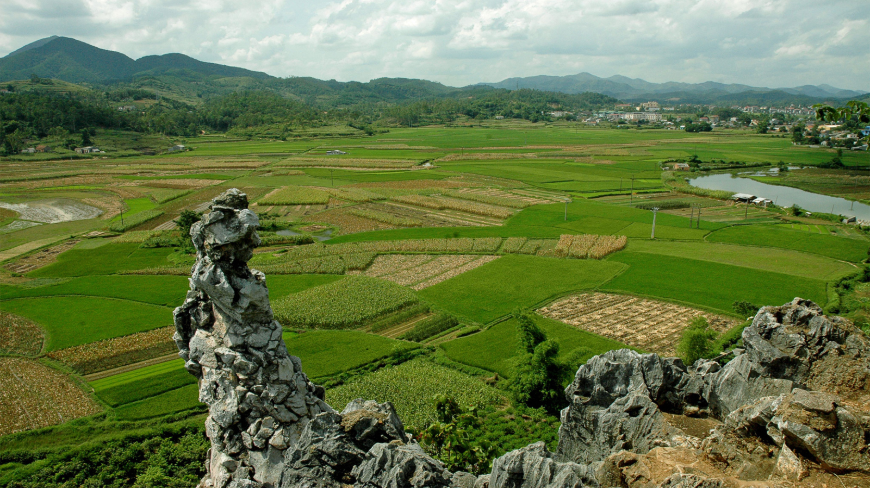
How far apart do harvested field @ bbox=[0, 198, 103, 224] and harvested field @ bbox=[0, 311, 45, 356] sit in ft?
121

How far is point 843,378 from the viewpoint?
14.0 m

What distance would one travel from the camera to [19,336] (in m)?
33.9

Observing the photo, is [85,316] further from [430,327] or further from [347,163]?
[347,163]

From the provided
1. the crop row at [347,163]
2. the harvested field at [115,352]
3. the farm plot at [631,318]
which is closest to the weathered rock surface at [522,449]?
the farm plot at [631,318]

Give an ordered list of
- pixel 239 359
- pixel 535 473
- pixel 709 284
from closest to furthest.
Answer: pixel 535 473, pixel 239 359, pixel 709 284

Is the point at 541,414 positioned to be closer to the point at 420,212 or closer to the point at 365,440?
the point at 365,440

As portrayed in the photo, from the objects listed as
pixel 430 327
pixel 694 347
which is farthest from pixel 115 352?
pixel 694 347

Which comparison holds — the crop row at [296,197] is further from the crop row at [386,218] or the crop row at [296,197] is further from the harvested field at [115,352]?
the harvested field at [115,352]

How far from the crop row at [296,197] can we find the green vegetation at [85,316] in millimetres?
38246

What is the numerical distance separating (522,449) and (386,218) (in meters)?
57.0

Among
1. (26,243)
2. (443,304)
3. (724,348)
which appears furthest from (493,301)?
(26,243)

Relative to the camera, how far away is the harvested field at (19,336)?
3225 centimetres

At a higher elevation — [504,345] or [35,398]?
[35,398]

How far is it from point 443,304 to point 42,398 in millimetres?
24832
